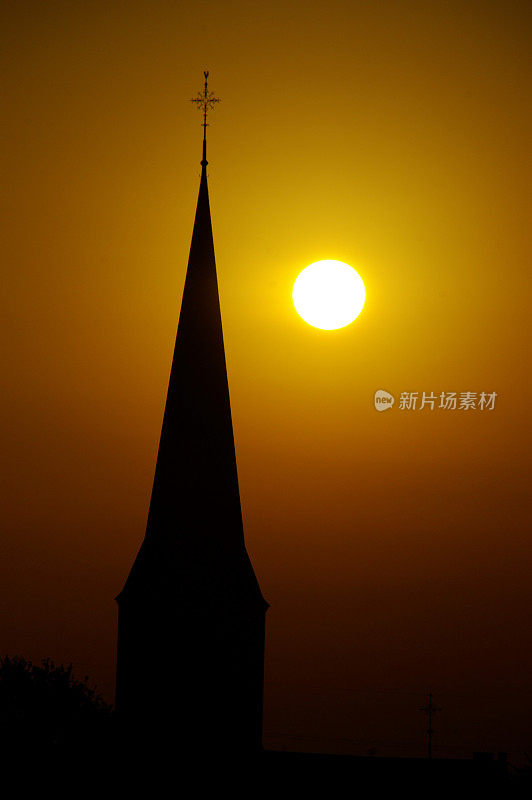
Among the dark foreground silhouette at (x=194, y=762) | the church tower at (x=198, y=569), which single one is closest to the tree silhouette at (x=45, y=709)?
the dark foreground silhouette at (x=194, y=762)

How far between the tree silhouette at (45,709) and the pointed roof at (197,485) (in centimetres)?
1006

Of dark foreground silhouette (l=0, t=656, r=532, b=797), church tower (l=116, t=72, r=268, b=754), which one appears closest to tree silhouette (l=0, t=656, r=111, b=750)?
dark foreground silhouette (l=0, t=656, r=532, b=797)

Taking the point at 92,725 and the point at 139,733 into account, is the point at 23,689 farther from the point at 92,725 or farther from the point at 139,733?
the point at 139,733

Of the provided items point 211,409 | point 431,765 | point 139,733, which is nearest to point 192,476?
point 211,409

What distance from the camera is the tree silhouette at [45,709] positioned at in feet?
143

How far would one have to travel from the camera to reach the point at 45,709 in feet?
156

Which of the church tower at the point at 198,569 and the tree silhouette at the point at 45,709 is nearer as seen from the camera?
the church tower at the point at 198,569

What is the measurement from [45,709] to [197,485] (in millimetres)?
Answer: 16846

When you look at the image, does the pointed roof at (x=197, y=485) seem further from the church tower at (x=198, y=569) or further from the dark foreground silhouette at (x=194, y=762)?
the dark foreground silhouette at (x=194, y=762)

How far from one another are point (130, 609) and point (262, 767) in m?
5.64

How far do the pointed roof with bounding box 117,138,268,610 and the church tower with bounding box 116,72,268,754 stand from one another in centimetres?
3

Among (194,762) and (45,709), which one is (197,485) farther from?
(45,709)

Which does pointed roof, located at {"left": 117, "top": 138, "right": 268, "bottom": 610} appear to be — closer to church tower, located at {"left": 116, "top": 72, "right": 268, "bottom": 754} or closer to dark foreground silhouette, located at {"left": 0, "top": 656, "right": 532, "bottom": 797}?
church tower, located at {"left": 116, "top": 72, "right": 268, "bottom": 754}

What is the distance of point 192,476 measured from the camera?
35.0 meters
